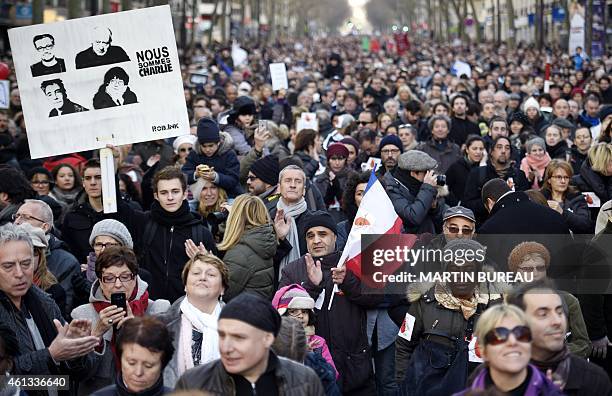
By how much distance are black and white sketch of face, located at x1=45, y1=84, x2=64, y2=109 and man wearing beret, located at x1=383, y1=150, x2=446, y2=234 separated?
2.91 m

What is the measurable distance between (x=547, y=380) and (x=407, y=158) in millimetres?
5191

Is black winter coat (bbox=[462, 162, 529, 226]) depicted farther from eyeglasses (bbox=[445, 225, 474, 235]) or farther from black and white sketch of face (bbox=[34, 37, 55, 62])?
black and white sketch of face (bbox=[34, 37, 55, 62])

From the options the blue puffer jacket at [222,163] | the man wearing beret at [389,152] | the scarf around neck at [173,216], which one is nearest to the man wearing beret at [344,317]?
the scarf around neck at [173,216]

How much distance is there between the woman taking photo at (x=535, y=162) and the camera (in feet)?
40.3

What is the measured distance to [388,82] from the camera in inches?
1117

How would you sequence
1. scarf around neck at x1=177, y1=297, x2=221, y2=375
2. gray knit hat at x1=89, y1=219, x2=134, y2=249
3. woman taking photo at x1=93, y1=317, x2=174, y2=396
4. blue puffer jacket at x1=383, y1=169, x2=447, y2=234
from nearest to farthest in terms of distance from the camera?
woman taking photo at x1=93, y1=317, x2=174, y2=396, scarf around neck at x1=177, y1=297, x2=221, y2=375, gray knit hat at x1=89, y1=219, x2=134, y2=249, blue puffer jacket at x1=383, y1=169, x2=447, y2=234

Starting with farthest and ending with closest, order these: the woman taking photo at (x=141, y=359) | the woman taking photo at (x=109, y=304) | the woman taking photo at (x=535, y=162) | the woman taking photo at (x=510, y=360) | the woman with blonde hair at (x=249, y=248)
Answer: the woman taking photo at (x=535, y=162), the woman with blonde hair at (x=249, y=248), the woman taking photo at (x=109, y=304), the woman taking photo at (x=141, y=359), the woman taking photo at (x=510, y=360)

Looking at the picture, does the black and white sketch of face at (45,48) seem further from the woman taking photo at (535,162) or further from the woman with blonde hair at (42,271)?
the woman taking photo at (535,162)

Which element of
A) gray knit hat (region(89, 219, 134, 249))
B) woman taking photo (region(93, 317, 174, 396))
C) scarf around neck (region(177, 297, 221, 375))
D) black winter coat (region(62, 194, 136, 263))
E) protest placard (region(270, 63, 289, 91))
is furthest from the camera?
protest placard (region(270, 63, 289, 91))

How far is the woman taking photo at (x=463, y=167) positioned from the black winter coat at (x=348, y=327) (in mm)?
4562

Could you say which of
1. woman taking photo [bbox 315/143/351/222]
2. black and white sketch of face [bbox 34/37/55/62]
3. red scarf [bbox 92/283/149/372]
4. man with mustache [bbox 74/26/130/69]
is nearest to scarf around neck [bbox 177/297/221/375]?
red scarf [bbox 92/283/149/372]

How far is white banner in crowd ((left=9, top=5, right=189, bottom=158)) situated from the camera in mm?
8289

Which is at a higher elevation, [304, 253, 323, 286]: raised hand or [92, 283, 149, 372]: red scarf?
[92, 283, 149, 372]: red scarf

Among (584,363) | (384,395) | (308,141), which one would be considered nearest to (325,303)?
(384,395)
